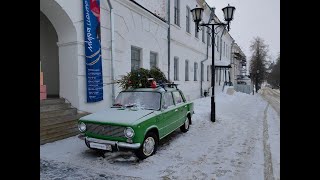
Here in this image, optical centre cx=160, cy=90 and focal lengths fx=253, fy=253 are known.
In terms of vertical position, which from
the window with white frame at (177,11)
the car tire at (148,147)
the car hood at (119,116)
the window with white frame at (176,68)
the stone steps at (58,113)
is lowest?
the car tire at (148,147)

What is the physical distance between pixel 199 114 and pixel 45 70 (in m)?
6.88

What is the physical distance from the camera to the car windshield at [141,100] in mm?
6391

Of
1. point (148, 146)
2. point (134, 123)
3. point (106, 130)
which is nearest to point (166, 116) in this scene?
point (148, 146)

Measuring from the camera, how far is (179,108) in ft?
24.8

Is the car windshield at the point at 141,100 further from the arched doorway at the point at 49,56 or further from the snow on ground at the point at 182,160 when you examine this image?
the arched doorway at the point at 49,56

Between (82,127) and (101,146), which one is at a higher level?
(82,127)

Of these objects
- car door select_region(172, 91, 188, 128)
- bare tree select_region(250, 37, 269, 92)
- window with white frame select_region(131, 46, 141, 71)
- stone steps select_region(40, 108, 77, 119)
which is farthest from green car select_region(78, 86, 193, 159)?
bare tree select_region(250, 37, 269, 92)

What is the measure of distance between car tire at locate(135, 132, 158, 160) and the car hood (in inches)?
20.4

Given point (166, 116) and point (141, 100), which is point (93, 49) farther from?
point (166, 116)

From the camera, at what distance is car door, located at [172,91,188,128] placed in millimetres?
7477

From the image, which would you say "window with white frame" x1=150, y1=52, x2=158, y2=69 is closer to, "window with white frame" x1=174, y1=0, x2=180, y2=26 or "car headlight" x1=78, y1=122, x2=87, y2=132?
"window with white frame" x1=174, y1=0, x2=180, y2=26

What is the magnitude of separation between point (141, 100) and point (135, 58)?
5572 mm

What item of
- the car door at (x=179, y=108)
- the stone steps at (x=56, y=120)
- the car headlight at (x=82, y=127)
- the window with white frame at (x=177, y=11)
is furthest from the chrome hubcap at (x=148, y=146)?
the window with white frame at (x=177, y=11)

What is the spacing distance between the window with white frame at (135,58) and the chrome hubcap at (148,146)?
6.18 m
